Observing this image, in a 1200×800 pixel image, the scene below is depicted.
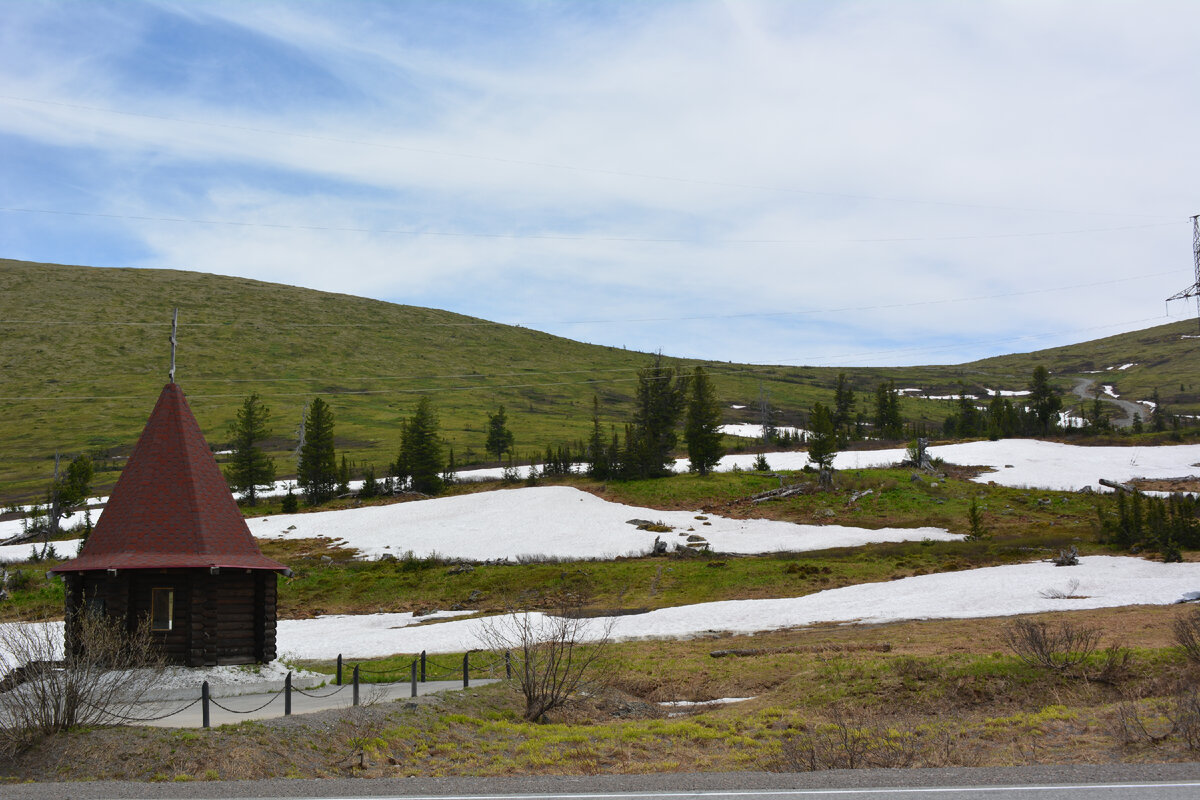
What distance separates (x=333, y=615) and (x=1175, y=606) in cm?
3507

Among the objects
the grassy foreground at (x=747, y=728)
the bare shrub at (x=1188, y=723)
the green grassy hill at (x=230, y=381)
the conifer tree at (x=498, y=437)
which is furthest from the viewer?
the green grassy hill at (x=230, y=381)

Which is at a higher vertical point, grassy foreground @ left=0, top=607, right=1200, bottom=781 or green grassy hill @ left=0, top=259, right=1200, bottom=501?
green grassy hill @ left=0, top=259, right=1200, bottom=501

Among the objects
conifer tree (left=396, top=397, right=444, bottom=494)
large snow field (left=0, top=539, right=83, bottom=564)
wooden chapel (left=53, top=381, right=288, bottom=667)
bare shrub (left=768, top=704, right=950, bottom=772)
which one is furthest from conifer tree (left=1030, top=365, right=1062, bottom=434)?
large snow field (left=0, top=539, right=83, bottom=564)

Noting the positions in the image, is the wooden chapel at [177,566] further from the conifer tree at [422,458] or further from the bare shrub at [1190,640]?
the conifer tree at [422,458]

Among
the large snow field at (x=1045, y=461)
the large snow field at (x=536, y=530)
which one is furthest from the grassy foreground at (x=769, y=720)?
the large snow field at (x=1045, y=461)

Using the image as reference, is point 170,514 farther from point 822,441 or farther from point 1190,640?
point 822,441

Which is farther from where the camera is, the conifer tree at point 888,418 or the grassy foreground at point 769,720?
the conifer tree at point 888,418

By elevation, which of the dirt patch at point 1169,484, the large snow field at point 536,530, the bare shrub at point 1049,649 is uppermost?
the dirt patch at point 1169,484

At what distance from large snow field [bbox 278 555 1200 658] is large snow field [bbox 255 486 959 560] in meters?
10.4

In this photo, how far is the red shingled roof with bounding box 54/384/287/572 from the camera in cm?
1998

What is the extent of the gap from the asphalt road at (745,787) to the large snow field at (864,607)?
758 inches

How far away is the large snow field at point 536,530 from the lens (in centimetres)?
4866

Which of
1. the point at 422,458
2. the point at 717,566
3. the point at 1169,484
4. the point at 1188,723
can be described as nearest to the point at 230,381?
the point at 422,458

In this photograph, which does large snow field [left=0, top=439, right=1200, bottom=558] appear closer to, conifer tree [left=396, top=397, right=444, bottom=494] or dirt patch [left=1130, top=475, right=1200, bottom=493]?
dirt patch [left=1130, top=475, right=1200, bottom=493]
